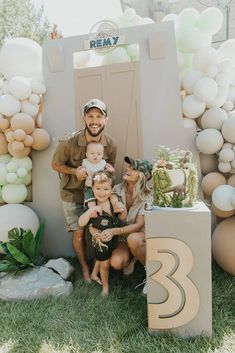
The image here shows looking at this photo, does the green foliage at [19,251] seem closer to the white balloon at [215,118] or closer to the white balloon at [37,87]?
the white balloon at [37,87]

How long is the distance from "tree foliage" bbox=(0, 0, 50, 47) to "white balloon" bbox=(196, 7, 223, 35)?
9.14 m

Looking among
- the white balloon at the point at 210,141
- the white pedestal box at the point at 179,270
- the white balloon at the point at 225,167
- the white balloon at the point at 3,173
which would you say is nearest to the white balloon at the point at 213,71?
the white balloon at the point at 210,141

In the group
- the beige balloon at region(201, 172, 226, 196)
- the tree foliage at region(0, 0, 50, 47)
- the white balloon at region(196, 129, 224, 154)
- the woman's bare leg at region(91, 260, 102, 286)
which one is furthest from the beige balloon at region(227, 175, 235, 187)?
the tree foliage at region(0, 0, 50, 47)

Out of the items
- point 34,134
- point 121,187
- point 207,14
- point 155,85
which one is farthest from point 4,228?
point 207,14

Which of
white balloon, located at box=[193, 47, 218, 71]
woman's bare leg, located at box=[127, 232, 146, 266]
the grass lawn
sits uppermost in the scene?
white balloon, located at box=[193, 47, 218, 71]

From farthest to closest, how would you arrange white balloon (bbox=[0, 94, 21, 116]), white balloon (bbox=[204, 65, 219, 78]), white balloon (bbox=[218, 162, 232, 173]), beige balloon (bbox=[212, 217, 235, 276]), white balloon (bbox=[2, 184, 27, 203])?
white balloon (bbox=[2, 184, 27, 203]) < white balloon (bbox=[0, 94, 21, 116]) < white balloon (bbox=[204, 65, 219, 78]) < white balloon (bbox=[218, 162, 232, 173]) < beige balloon (bbox=[212, 217, 235, 276])

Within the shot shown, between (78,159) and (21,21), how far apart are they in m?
10.3

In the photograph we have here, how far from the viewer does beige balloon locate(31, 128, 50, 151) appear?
376 centimetres

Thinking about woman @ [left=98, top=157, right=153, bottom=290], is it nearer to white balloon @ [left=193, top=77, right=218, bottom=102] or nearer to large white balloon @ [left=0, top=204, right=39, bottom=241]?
white balloon @ [left=193, top=77, right=218, bottom=102]

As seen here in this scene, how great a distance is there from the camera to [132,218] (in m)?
3.18

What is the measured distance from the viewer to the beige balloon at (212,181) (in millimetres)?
3330

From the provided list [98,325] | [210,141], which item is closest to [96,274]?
[98,325]

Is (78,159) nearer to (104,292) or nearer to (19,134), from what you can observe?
(19,134)

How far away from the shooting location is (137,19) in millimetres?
3941
